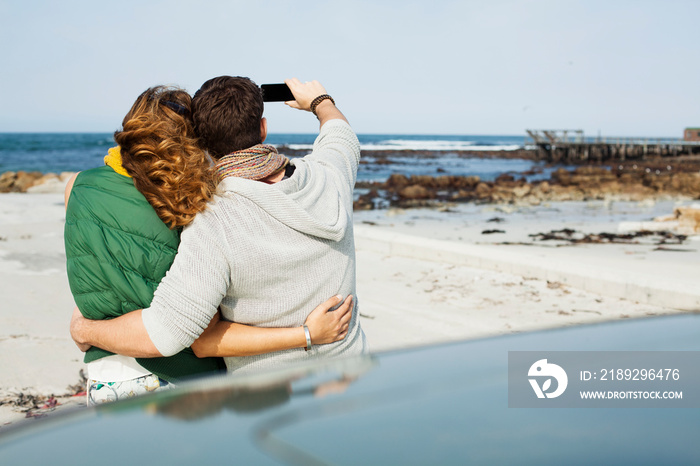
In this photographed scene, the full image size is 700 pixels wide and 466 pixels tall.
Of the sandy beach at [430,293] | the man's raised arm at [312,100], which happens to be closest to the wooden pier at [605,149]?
the sandy beach at [430,293]

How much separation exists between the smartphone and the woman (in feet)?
1.73

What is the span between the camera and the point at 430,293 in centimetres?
544

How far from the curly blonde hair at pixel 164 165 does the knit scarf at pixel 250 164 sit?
0.21ft

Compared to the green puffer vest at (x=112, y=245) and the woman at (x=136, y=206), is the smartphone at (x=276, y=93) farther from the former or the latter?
the green puffer vest at (x=112, y=245)

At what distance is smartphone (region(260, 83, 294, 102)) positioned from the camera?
2073 millimetres

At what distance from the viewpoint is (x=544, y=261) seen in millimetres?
5785

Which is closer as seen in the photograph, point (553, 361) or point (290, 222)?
point (553, 361)

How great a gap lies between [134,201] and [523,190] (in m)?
19.9

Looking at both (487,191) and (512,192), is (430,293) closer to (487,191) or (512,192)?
(512,192)

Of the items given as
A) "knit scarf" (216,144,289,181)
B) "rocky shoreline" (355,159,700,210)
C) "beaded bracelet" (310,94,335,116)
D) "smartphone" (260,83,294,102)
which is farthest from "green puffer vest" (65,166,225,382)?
"rocky shoreline" (355,159,700,210)

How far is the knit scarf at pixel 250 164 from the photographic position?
1563 millimetres

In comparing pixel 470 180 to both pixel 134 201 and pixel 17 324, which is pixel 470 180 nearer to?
pixel 17 324

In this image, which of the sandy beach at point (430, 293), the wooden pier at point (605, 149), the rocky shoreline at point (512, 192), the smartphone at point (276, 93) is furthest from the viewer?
the wooden pier at point (605, 149)

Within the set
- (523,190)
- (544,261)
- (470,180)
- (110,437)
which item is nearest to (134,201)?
(110,437)
